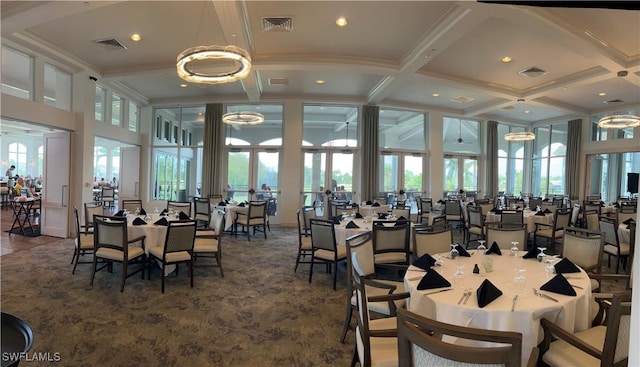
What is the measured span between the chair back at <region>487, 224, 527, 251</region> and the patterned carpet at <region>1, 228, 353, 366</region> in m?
2.10

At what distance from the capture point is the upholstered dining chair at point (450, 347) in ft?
4.21

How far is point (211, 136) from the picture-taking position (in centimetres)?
980

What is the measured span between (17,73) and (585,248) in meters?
11.0

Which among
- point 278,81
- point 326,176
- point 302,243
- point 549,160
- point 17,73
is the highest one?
point 278,81

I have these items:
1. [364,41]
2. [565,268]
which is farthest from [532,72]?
[565,268]

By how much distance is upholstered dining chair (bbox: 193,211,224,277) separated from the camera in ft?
15.7

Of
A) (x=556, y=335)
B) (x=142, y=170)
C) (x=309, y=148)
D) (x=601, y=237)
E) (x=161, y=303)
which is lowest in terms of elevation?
(x=161, y=303)

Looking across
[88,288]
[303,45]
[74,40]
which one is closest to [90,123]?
[74,40]

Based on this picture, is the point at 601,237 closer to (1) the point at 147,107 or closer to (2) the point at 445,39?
(2) the point at 445,39

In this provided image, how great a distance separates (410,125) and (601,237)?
27.5 feet

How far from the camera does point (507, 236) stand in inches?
158

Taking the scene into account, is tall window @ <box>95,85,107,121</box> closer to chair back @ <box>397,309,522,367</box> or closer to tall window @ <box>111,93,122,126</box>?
tall window @ <box>111,93,122,126</box>

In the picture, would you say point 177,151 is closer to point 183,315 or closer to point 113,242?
point 113,242

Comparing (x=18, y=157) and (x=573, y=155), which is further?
(x=18, y=157)
